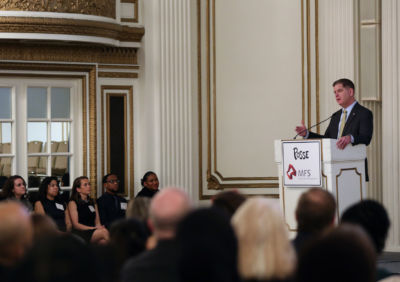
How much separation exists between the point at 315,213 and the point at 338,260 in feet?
3.62

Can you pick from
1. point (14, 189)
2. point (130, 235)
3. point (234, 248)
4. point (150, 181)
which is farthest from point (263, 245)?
point (150, 181)

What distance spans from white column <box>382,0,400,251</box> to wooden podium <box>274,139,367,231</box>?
230 cm

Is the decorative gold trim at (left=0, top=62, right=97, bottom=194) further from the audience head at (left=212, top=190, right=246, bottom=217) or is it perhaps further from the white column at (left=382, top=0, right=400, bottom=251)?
the audience head at (left=212, top=190, right=246, bottom=217)

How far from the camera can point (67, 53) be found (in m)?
8.73

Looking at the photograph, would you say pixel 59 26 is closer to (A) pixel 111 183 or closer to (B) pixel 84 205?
(A) pixel 111 183

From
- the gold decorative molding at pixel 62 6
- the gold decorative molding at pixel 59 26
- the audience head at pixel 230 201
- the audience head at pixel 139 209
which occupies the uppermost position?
the gold decorative molding at pixel 62 6

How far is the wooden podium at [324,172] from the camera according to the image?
6535mm

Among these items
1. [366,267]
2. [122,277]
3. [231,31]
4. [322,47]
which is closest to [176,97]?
[231,31]

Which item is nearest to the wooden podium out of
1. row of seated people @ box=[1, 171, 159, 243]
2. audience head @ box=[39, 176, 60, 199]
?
row of seated people @ box=[1, 171, 159, 243]

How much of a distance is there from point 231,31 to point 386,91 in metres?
1.87

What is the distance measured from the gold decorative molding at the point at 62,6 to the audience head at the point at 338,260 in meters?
6.41

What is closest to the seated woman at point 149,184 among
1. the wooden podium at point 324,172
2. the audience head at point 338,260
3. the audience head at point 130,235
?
the wooden podium at point 324,172

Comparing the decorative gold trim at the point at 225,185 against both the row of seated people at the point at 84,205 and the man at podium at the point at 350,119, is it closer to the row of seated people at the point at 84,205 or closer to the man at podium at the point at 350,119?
the row of seated people at the point at 84,205

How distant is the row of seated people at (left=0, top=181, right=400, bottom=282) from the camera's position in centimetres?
223
